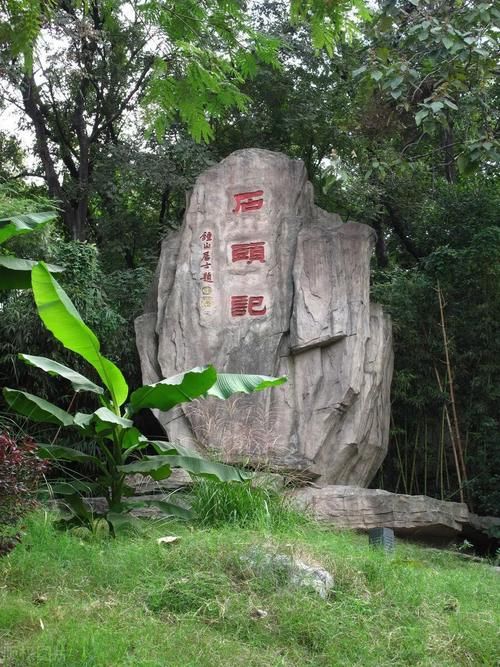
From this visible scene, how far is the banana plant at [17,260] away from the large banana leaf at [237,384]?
1.20 metres

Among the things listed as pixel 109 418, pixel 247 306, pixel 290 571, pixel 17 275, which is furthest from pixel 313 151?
pixel 290 571

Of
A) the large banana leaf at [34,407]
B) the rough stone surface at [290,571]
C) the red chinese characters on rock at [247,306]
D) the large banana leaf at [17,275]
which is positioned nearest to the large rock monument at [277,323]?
the red chinese characters on rock at [247,306]

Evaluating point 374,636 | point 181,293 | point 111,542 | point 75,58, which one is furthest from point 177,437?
point 75,58

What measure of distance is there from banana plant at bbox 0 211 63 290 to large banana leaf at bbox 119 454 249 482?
127 cm

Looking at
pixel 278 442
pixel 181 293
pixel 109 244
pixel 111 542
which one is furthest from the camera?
pixel 109 244

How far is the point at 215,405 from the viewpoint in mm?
7223

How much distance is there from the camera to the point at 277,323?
7.39 meters

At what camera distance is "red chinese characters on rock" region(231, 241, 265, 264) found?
25.0 feet

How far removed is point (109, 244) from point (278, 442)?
4.43m

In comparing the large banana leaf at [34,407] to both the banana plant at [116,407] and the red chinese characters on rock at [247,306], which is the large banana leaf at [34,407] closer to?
the banana plant at [116,407]

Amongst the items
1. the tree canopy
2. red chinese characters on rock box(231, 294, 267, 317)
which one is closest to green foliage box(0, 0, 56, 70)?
the tree canopy

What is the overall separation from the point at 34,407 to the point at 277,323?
244 cm

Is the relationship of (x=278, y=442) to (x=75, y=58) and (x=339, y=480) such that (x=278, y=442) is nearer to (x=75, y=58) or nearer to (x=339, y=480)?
(x=339, y=480)

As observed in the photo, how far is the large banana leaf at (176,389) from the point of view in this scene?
5.29m
